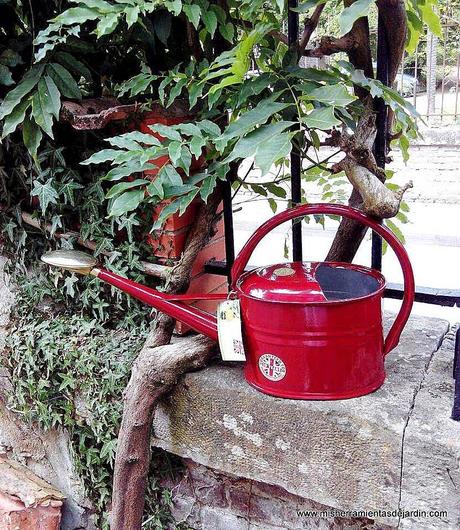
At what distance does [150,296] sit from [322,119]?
55 centimetres

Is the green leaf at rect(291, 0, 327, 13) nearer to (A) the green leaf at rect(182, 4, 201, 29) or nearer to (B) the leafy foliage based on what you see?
(B) the leafy foliage

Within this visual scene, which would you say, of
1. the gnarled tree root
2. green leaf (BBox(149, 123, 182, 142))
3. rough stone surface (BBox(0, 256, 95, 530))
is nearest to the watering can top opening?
the gnarled tree root

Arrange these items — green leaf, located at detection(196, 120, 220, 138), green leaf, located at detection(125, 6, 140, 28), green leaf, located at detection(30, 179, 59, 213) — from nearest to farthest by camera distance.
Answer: green leaf, located at detection(125, 6, 140, 28)
green leaf, located at detection(196, 120, 220, 138)
green leaf, located at detection(30, 179, 59, 213)

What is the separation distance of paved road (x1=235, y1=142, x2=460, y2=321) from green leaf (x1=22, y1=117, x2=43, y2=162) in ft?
3.61

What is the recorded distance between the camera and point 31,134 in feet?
4.35

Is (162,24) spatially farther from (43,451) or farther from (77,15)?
(43,451)

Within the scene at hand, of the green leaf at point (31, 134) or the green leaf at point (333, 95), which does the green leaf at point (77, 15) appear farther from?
the green leaf at point (333, 95)

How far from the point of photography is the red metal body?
43.8 inches

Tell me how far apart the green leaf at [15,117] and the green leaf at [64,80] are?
0.08 m

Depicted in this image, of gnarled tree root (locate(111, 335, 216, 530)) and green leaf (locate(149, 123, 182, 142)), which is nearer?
green leaf (locate(149, 123, 182, 142))

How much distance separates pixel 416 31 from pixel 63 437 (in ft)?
4.56

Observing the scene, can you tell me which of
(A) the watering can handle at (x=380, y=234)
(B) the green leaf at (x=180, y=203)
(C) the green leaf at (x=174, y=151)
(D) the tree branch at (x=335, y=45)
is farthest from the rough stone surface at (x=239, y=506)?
(D) the tree branch at (x=335, y=45)

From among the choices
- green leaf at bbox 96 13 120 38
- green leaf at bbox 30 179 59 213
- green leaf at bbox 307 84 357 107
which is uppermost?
green leaf at bbox 96 13 120 38

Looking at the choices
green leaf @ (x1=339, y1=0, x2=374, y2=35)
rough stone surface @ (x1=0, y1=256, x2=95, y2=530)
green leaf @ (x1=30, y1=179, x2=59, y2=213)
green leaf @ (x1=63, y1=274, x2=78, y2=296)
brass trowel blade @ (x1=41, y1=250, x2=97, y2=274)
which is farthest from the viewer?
rough stone surface @ (x1=0, y1=256, x2=95, y2=530)
